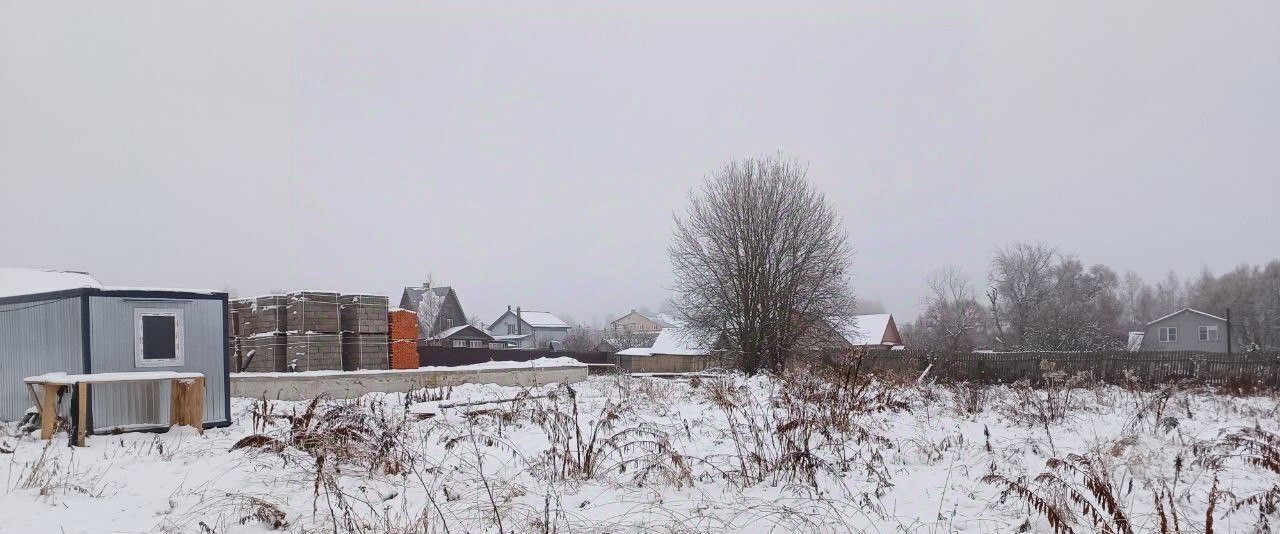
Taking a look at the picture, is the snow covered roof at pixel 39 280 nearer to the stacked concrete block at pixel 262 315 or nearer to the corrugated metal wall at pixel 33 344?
the corrugated metal wall at pixel 33 344

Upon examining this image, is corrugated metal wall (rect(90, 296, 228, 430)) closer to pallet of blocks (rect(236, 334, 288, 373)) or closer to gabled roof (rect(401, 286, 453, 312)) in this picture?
pallet of blocks (rect(236, 334, 288, 373))

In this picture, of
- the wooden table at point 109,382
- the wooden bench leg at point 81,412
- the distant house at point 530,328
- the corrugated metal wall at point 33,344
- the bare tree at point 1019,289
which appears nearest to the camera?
the wooden bench leg at point 81,412

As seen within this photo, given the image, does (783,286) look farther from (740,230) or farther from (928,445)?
(928,445)

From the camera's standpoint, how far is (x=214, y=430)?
10656mm

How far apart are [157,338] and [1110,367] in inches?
854

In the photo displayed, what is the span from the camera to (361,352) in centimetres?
2138

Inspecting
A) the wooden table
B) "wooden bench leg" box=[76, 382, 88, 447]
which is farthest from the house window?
"wooden bench leg" box=[76, 382, 88, 447]

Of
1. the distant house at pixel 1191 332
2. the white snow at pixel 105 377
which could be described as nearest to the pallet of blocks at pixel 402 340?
the white snow at pixel 105 377

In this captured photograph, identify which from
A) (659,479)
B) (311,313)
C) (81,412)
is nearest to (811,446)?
(659,479)

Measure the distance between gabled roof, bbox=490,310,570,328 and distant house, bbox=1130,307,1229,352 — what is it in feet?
171

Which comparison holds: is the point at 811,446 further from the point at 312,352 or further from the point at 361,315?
the point at 361,315

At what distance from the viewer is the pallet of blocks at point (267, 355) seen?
20.2 metres

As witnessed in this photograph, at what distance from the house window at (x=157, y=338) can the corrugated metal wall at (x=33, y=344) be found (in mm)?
660

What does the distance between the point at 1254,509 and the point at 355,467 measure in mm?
6922
